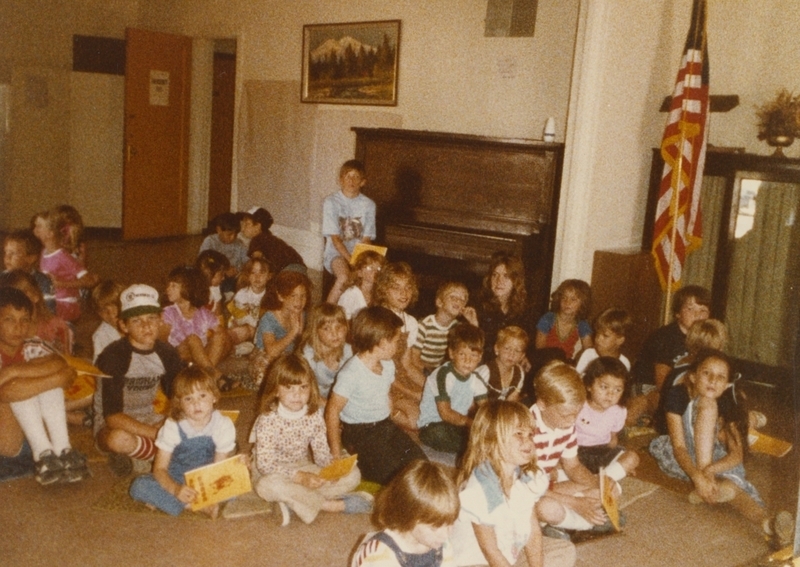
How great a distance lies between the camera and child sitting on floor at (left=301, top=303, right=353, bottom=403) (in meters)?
3.81

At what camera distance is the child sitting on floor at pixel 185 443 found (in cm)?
306

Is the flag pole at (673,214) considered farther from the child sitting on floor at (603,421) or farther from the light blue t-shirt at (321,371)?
the light blue t-shirt at (321,371)

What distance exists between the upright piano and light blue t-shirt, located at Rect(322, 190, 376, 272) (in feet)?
1.46

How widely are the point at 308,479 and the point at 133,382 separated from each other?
0.95 meters

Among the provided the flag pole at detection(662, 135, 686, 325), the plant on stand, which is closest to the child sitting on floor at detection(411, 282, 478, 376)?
the flag pole at detection(662, 135, 686, 325)

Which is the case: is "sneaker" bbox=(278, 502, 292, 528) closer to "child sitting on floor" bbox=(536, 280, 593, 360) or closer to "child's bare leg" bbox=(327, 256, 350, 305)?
"child sitting on floor" bbox=(536, 280, 593, 360)

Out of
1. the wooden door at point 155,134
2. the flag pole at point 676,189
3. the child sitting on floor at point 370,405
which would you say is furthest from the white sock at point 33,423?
the wooden door at point 155,134

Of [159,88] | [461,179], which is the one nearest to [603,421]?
[461,179]

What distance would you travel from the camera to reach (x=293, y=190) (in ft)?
28.8

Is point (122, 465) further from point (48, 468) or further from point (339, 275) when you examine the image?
point (339, 275)

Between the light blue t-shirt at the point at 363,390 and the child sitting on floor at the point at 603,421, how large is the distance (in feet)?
2.94

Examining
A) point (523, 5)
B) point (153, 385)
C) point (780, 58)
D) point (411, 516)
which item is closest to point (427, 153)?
point (523, 5)

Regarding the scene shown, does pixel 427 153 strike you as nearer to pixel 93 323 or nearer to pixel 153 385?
pixel 93 323

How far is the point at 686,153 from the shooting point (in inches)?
205
